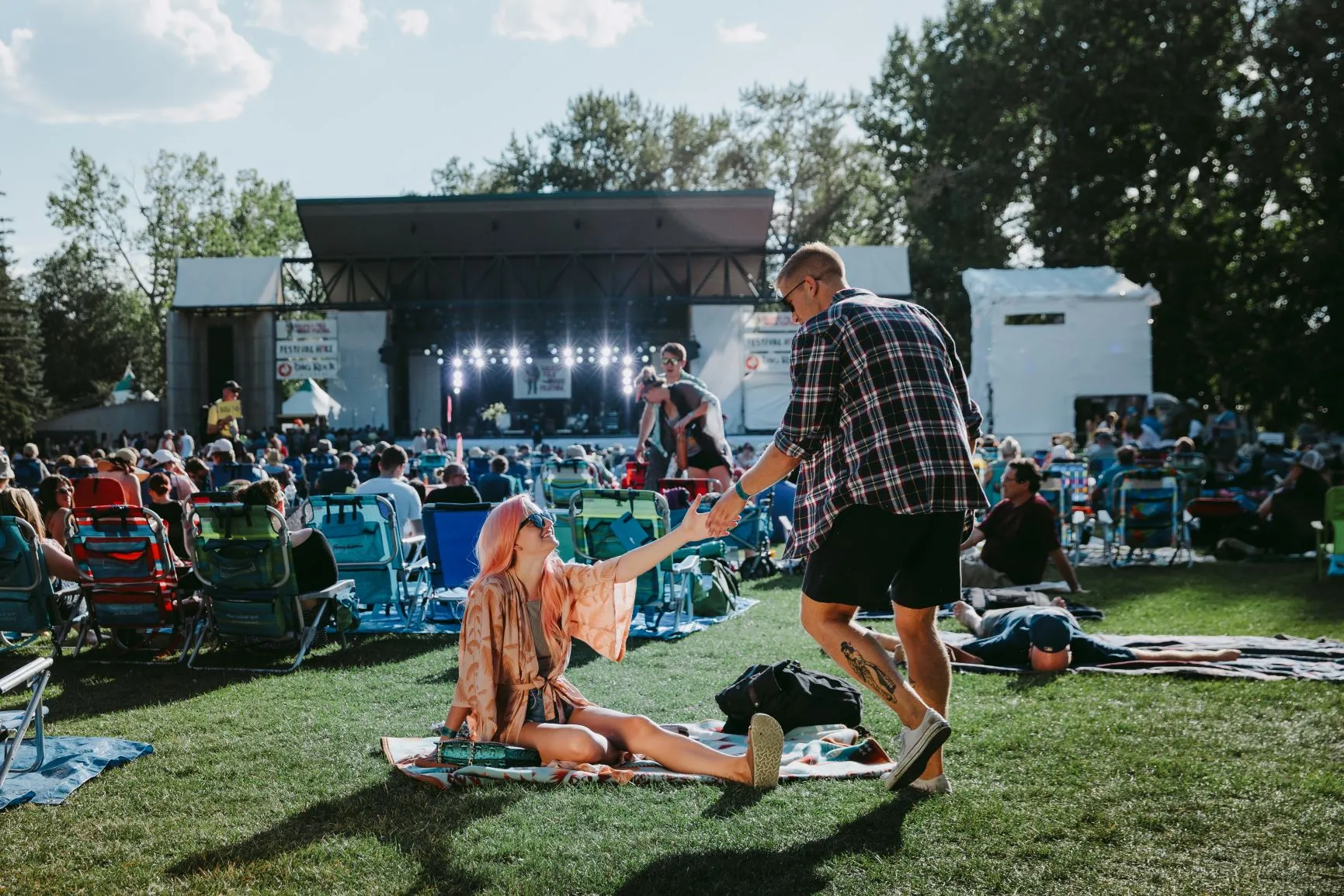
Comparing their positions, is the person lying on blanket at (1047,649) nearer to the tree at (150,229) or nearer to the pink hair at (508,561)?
the pink hair at (508,561)

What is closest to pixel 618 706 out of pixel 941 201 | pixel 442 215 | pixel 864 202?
pixel 442 215

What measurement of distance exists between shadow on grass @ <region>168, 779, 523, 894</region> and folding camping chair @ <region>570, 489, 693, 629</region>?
3286mm

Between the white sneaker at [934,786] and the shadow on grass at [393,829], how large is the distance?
1246 millimetres

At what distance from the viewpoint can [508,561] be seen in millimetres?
3697

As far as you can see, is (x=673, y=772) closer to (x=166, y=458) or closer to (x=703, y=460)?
(x=703, y=460)

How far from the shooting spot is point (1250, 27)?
25766mm

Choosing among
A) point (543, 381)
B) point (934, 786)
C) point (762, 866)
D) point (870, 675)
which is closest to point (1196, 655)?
point (934, 786)

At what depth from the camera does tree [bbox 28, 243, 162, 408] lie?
42.9 meters

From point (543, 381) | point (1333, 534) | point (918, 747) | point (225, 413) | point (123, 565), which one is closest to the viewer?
point (918, 747)

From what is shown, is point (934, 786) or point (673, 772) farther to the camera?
point (673, 772)

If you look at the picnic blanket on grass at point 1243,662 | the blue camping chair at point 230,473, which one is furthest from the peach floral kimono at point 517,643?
the blue camping chair at point 230,473

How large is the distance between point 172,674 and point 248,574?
619 millimetres

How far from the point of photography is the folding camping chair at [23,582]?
5809 millimetres

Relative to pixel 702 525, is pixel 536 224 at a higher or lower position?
higher
